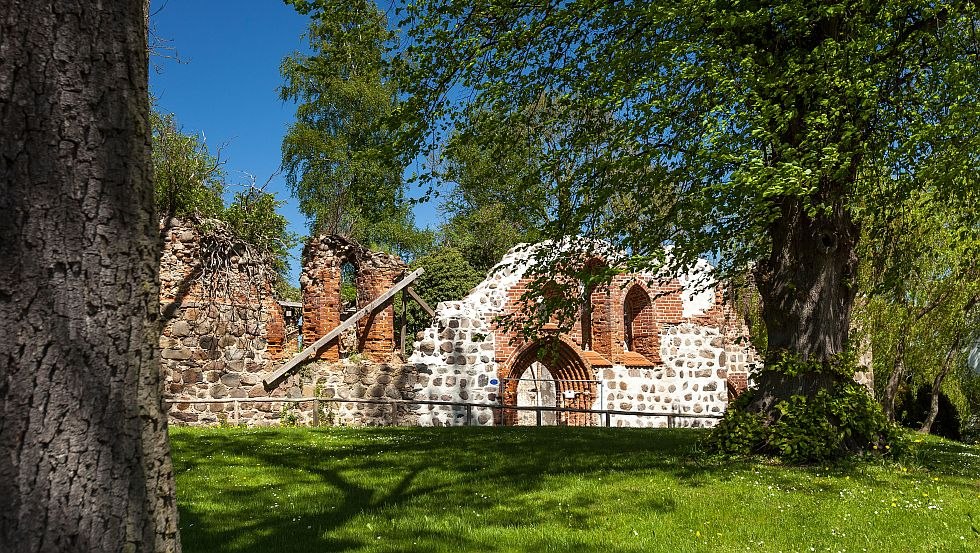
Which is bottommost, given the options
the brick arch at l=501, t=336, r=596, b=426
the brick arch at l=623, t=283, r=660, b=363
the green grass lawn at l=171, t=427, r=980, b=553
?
the green grass lawn at l=171, t=427, r=980, b=553

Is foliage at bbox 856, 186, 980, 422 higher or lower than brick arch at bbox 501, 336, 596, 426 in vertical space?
higher

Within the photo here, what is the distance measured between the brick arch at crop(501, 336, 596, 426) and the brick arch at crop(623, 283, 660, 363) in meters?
1.70

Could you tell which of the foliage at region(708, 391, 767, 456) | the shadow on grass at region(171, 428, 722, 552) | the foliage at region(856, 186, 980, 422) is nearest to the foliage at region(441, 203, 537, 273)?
the foliage at region(856, 186, 980, 422)

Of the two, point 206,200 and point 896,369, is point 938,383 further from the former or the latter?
point 206,200

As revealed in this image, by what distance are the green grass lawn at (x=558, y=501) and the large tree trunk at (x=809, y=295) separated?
1.13m

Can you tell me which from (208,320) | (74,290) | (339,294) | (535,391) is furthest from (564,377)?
(74,290)

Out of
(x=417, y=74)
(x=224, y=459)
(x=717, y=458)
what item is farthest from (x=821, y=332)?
(x=224, y=459)

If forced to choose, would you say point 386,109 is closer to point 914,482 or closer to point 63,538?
point 914,482

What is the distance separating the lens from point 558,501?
6723 mm

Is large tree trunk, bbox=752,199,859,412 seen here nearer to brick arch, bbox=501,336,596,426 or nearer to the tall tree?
the tall tree

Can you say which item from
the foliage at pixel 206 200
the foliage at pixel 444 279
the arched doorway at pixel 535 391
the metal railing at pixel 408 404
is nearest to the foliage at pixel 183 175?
the foliage at pixel 206 200

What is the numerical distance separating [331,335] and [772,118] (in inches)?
412

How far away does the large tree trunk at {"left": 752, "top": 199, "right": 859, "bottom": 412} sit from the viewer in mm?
8891

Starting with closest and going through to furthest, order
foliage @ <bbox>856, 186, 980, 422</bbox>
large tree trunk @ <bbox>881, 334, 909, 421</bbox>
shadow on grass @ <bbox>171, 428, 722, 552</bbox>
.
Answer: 1. shadow on grass @ <bbox>171, 428, 722, 552</bbox>
2. foliage @ <bbox>856, 186, 980, 422</bbox>
3. large tree trunk @ <bbox>881, 334, 909, 421</bbox>
